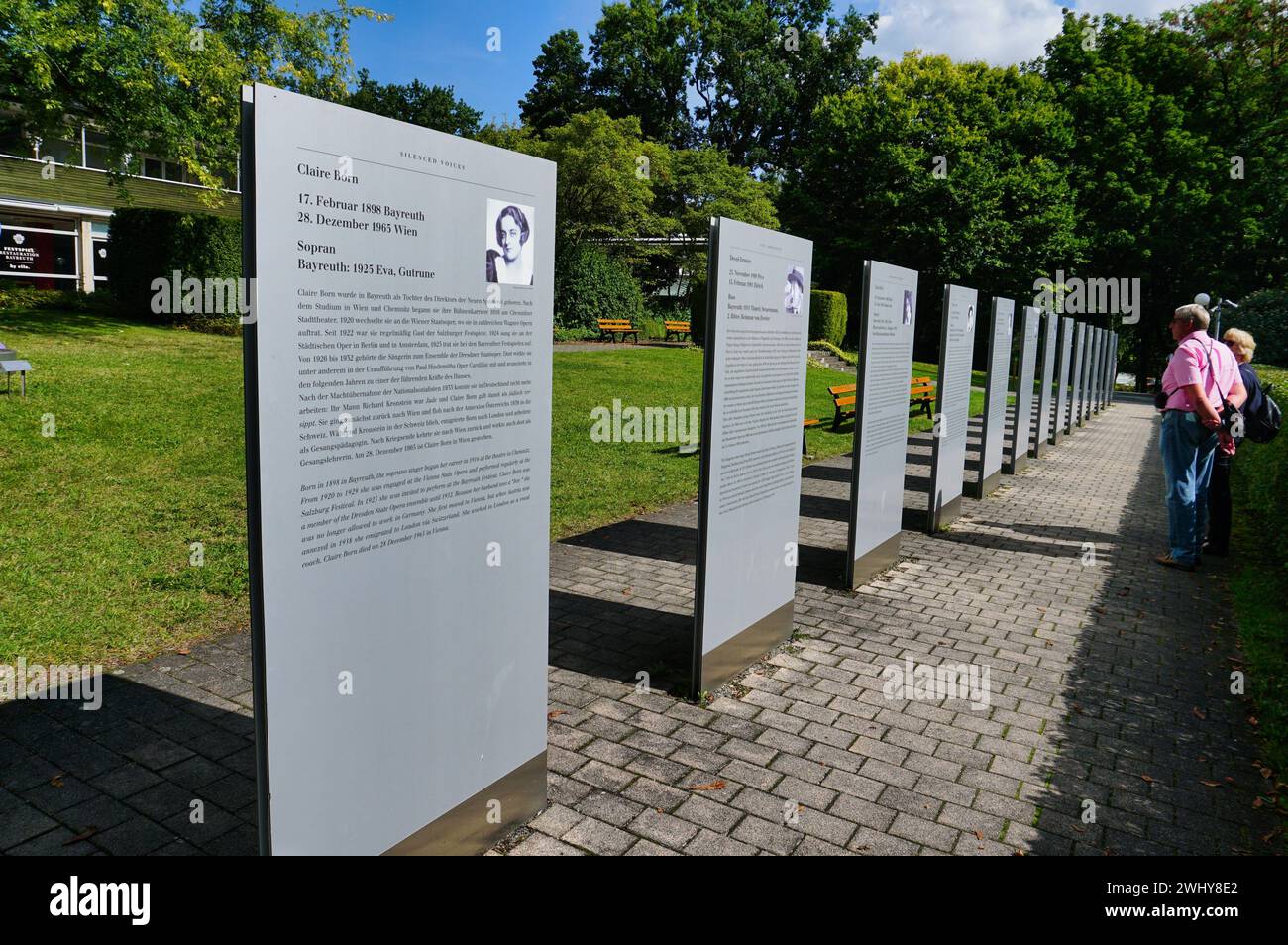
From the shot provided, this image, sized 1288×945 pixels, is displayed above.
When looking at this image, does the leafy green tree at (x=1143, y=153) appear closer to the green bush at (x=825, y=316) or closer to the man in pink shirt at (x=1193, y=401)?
the green bush at (x=825, y=316)

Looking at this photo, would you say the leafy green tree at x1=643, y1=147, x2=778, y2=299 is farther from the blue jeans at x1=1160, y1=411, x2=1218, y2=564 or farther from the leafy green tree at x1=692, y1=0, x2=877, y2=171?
the blue jeans at x1=1160, y1=411, x2=1218, y2=564

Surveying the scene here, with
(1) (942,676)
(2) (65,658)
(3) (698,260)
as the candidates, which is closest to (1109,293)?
(3) (698,260)

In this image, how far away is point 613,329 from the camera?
29.0m

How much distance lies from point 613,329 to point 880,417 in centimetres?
2223

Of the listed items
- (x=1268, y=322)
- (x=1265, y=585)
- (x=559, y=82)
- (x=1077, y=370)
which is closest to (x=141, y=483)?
(x=1265, y=585)

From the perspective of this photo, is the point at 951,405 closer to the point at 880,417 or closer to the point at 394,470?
the point at 880,417

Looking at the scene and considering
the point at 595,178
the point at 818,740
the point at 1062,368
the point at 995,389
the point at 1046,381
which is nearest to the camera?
the point at 818,740

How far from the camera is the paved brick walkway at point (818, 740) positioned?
3674mm

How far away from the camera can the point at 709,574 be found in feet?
15.9

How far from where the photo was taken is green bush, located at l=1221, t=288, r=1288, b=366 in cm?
3488

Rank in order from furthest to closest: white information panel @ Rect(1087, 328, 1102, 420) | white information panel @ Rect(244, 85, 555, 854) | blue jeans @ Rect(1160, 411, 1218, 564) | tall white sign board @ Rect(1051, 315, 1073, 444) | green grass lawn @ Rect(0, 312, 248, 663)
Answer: white information panel @ Rect(1087, 328, 1102, 420) → tall white sign board @ Rect(1051, 315, 1073, 444) → blue jeans @ Rect(1160, 411, 1218, 564) → green grass lawn @ Rect(0, 312, 248, 663) → white information panel @ Rect(244, 85, 555, 854)

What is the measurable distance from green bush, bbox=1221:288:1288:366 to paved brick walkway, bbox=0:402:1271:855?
34.2 meters

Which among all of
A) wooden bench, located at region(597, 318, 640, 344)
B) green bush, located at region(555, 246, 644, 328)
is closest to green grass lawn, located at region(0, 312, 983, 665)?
wooden bench, located at region(597, 318, 640, 344)
